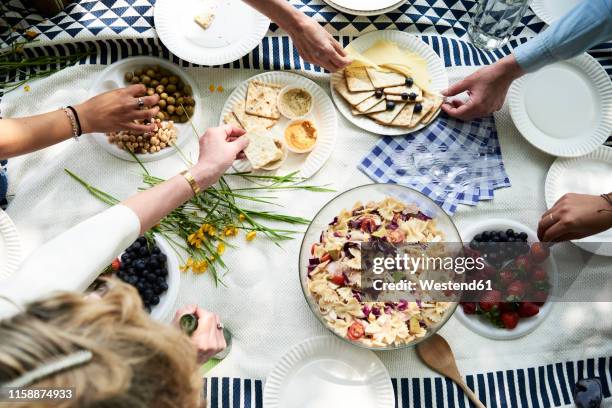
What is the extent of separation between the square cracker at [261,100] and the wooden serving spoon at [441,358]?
0.83 m

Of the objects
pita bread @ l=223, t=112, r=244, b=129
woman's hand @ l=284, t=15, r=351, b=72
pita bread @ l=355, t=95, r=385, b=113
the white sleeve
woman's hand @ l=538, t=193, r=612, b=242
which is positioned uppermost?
woman's hand @ l=284, t=15, r=351, b=72

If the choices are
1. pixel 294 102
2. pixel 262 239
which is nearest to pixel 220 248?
pixel 262 239

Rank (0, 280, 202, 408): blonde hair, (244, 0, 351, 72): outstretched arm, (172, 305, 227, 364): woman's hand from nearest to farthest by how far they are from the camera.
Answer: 1. (0, 280, 202, 408): blonde hair
2. (172, 305, 227, 364): woman's hand
3. (244, 0, 351, 72): outstretched arm

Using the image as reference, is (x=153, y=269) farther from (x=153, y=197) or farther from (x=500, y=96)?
(x=500, y=96)

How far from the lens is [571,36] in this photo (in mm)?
1458

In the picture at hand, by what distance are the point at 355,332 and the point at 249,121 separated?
72cm

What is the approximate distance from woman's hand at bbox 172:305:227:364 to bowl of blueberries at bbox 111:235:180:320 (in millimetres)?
160

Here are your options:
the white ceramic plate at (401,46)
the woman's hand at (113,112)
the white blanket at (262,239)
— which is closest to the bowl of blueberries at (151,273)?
the white blanket at (262,239)

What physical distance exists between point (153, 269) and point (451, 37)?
1.23 meters

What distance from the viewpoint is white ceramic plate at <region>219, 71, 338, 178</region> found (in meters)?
1.68

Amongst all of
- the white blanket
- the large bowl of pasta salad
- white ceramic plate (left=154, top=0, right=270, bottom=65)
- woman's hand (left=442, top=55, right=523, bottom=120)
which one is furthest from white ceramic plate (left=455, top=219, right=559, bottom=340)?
white ceramic plate (left=154, top=0, right=270, bottom=65)

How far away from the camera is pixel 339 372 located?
152cm

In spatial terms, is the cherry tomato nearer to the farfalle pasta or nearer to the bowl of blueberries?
the farfalle pasta

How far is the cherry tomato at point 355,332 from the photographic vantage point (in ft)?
4.83
